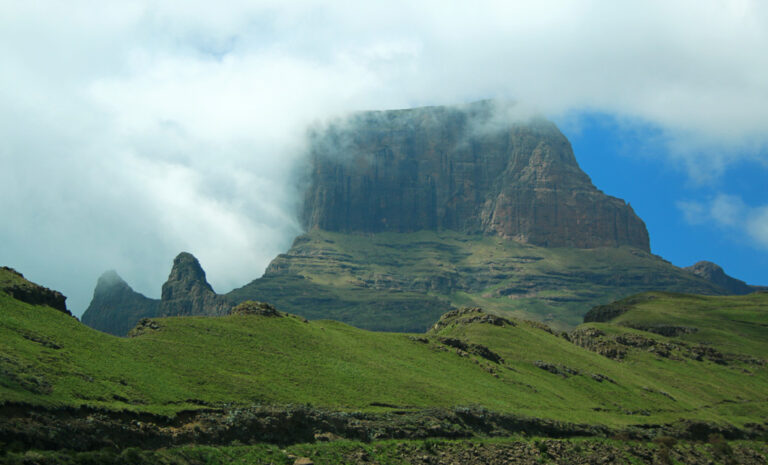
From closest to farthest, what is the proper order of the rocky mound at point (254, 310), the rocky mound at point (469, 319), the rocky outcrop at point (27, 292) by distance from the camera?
the rocky outcrop at point (27, 292)
the rocky mound at point (254, 310)
the rocky mound at point (469, 319)

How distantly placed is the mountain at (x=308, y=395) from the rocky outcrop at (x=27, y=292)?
1.36 metres

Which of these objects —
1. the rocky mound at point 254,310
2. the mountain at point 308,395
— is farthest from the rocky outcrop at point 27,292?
the rocky mound at point 254,310

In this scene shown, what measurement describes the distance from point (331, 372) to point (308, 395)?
1192 centimetres

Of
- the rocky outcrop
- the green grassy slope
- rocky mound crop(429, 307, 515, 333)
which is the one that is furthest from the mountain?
rocky mound crop(429, 307, 515, 333)

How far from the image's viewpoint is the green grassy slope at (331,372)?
2520 inches

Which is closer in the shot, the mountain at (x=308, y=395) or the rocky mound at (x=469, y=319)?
the mountain at (x=308, y=395)

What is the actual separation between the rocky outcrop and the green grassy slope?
1892 mm

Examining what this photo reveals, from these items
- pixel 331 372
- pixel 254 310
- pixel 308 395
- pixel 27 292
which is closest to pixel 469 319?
pixel 254 310

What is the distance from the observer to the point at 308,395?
7844 centimetres

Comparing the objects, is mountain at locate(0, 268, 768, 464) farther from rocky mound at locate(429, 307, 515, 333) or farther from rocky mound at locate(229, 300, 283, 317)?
rocky mound at locate(429, 307, 515, 333)

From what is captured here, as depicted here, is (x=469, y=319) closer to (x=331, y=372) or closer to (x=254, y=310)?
(x=254, y=310)

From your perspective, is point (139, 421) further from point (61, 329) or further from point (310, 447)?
point (61, 329)

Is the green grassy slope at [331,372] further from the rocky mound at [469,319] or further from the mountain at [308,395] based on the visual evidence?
the rocky mound at [469,319]

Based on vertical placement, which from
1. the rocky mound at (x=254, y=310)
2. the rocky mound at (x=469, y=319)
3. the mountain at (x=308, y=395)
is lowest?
the mountain at (x=308, y=395)
